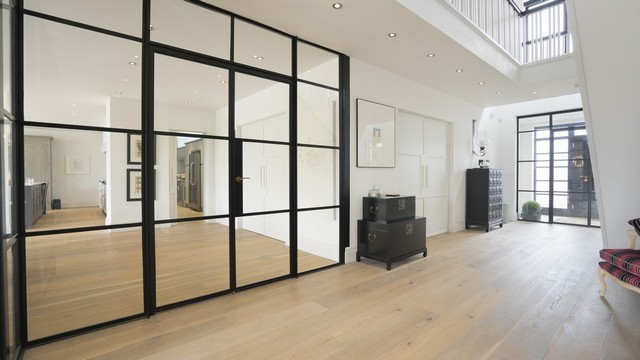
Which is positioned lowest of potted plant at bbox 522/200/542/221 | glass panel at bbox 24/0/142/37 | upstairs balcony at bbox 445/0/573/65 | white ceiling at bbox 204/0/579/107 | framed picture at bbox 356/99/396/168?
potted plant at bbox 522/200/542/221

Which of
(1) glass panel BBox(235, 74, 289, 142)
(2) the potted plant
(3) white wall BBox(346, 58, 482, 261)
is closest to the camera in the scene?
(1) glass panel BBox(235, 74, 289, 142)

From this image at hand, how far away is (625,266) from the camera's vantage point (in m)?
2.53

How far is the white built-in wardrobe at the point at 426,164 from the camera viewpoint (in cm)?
513

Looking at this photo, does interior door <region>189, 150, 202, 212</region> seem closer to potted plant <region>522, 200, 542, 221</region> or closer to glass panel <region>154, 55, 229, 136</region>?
glass panel <region>154, 55, 229, 136</region>

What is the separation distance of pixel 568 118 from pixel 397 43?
5695 millimetres

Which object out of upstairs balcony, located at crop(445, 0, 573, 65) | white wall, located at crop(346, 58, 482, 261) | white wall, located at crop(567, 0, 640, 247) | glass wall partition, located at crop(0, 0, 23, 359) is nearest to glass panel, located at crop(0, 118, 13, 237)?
glass wall partition, located at crop(0, 0, 23, 359)

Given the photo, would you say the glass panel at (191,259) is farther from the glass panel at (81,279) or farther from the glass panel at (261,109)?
the glass panel at (261,109)

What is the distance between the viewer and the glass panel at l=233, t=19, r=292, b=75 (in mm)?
2945

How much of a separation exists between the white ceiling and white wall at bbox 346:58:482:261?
161 mm

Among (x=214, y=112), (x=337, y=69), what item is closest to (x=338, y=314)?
(x=214, y=112)

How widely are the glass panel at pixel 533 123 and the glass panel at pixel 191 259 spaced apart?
25.4 feet

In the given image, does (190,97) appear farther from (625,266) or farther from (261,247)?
(625,266)

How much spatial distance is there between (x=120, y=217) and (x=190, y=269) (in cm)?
76

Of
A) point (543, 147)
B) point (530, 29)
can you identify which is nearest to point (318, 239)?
point (530, 29)
